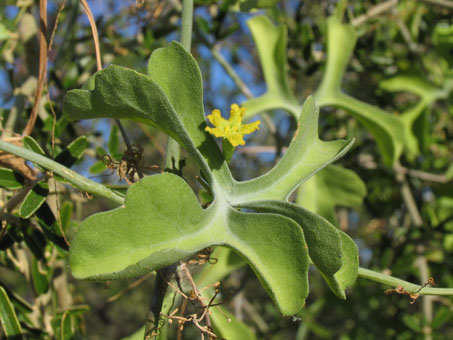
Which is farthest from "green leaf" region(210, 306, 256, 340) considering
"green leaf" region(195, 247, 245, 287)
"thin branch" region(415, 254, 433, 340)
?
"thin branch" region(415, 254, 433, 340)

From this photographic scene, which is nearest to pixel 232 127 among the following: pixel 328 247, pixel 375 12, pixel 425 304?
pixel 328 247

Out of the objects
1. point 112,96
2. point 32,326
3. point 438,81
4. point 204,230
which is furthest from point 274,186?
point 438,81

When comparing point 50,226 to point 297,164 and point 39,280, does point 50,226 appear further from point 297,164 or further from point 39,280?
point 297,164

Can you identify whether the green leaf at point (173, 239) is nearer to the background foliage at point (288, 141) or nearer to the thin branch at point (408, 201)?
the background foliage at point (288, 141)

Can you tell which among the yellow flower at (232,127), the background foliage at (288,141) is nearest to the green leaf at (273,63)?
the background foliage at (288,141)

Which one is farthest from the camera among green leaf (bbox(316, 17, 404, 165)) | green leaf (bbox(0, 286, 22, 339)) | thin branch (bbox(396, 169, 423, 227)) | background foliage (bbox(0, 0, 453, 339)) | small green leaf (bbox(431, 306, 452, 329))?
thin branch (bbox(396, 169, 423, 227))

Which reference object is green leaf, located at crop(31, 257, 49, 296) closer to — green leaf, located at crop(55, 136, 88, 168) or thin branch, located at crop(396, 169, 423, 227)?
green leaf, located at crop(55, 136, 88, 168)
